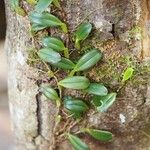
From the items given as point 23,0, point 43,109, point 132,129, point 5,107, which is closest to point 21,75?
point 43,109

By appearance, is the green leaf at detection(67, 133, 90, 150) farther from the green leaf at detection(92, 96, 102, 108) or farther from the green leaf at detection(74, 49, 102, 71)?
the green leaf at detection(74, 49, 102, 71)

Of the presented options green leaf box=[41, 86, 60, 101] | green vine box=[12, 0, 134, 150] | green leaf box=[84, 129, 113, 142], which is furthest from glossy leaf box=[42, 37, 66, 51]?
green leaf box=[84, 129, 113, 142]

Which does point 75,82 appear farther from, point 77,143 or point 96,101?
point 77,143

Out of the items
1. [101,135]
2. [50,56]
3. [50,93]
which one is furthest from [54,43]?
[101,135]

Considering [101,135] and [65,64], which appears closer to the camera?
[65,64]

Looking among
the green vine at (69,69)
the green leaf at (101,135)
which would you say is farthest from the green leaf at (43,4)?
the green leaf at (101,135)

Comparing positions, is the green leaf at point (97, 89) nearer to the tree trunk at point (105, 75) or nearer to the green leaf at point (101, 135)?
the tree trunk at point (105, 75)

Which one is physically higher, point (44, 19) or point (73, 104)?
point (44, 19)

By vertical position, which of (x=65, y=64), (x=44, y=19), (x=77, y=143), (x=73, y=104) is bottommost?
(x=77, y=143)
